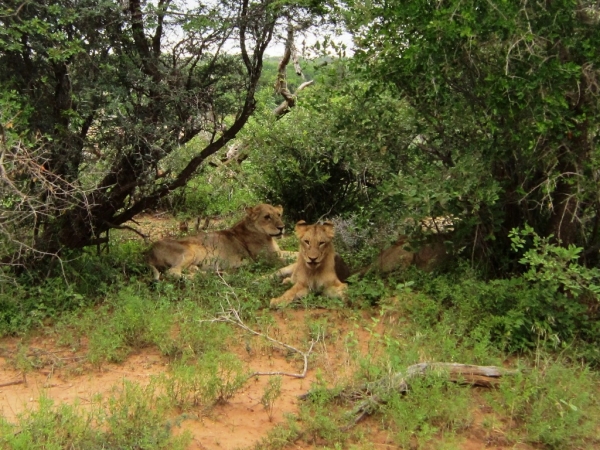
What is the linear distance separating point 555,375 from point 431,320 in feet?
5.19

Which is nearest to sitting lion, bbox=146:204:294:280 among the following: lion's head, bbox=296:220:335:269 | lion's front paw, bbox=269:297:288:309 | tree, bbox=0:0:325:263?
tree, bbox=0:0:325:263

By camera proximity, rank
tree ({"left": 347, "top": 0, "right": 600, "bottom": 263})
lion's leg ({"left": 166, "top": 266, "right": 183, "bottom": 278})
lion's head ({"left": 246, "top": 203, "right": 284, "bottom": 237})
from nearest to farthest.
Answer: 1. tree ({"left": 347, "top": 0, "right": 600, "bottom": 263})
2. lion's leg ({"left": 166, "top": 266, "right": 183, "bottom": 278})
3. lion's head ({"left": 246, "top": 203, "right": 284, "bottom": 237})

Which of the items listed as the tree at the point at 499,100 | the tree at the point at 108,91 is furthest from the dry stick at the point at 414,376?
the tree at the point at 108,91

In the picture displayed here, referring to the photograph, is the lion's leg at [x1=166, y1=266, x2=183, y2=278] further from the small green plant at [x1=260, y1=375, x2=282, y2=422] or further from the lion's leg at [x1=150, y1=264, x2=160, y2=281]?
the small green plant at [x1=260, y1=375, x2=282, y2=422]

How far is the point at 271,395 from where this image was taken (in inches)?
219

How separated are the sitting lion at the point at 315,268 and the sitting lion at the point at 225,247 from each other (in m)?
1.34

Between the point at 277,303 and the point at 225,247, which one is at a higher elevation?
the point at 225,247

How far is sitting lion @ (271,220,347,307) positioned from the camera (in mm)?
8156

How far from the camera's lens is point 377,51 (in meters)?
7.61

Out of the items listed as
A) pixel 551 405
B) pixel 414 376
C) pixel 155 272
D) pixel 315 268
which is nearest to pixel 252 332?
pixel 315 268

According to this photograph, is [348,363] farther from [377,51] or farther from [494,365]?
[377,51]

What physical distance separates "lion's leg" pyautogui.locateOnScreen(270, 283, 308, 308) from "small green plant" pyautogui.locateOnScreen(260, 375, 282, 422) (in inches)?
84.8

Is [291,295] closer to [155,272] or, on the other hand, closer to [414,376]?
[155,272]

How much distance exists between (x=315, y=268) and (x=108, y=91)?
10.1 ft
